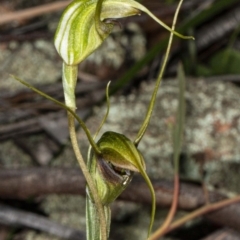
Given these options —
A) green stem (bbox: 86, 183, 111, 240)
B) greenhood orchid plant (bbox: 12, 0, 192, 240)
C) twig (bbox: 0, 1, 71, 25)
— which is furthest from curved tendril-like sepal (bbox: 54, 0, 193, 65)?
twig (bbox: 0, 1, 71, 25)

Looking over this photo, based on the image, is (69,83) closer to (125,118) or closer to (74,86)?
(74,86)

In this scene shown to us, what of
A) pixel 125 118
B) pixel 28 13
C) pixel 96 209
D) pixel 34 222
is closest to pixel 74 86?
pixel 96 209

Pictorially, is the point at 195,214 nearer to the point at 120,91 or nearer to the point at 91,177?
the point at 91,177

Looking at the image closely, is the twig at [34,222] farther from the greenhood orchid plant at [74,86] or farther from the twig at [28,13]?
the twig at [28,13]

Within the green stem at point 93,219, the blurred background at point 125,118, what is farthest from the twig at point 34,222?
the green stem at point 93,219

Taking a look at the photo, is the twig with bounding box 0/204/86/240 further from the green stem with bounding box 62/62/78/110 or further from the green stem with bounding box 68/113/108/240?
the green stem with bounding box 62/62/78/110

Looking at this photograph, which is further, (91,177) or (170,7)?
(170,7)

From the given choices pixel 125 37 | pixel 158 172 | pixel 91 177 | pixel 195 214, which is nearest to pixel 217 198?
pixel 195 214
